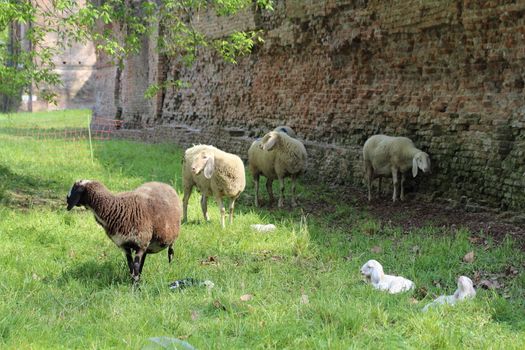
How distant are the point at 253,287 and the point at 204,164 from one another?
3051 mm

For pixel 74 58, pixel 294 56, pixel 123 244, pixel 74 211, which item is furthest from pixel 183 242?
pixel 74 58

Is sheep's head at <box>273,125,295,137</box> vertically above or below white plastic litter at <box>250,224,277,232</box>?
above

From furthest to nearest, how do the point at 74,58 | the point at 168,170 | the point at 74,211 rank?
the point at 74,58 < the point at 168,170 < the point at 74,211

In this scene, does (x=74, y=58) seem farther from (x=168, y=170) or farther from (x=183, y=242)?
(x=183, y=242)

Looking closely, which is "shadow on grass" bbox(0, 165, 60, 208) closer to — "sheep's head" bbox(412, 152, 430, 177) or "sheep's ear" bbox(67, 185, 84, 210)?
"sheep's ear" bbox(67, 185, 84, 210)

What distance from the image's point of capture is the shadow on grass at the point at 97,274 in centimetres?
627

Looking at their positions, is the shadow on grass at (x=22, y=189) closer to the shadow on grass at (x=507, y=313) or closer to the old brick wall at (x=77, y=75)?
the shadow on grass at (x=507, y=313)

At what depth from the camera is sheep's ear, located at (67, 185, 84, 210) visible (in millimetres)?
6012

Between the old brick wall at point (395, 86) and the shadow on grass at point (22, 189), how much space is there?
5308 mm

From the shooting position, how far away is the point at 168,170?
14.3 metres

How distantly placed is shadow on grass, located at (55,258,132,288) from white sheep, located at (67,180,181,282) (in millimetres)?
254

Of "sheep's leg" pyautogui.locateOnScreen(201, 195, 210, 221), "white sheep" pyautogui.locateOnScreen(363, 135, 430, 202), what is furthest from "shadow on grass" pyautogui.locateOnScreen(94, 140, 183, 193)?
"white sheep" pyautogui.locateOnScreen(363, 135, 430, 202)

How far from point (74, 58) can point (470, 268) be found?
1592 inches

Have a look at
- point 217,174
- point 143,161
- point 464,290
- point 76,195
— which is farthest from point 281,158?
point 464,290
